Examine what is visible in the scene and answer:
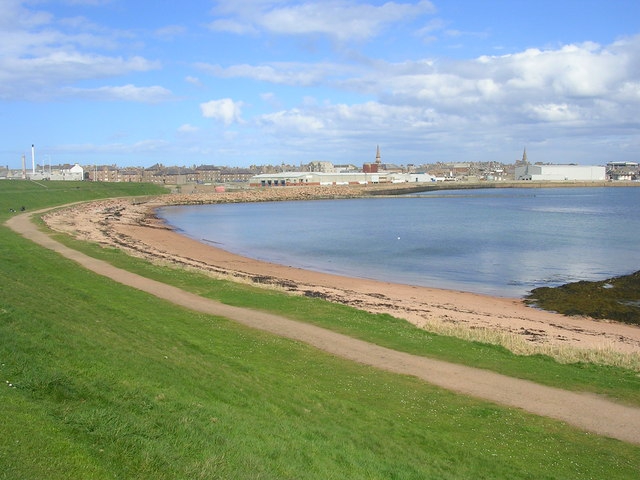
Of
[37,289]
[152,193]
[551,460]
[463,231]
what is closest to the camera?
[551,460]

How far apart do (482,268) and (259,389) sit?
102 feet

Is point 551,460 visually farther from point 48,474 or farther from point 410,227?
point 410,227

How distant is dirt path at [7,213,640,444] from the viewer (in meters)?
11.6

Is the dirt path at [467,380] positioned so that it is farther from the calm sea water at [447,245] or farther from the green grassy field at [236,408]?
the calm sea water at [447,245]

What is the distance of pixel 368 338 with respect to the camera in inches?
669

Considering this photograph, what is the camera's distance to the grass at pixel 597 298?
26.1m

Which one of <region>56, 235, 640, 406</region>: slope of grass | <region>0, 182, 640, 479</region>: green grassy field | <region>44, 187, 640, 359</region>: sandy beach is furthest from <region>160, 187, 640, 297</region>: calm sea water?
<region>0, 182, 640, 479</region>: green grassy field

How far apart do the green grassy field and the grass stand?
38.7 ft

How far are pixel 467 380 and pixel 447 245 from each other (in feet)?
131

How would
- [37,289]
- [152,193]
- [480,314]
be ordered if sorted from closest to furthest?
[37,289]
[480,314]
[152,193]

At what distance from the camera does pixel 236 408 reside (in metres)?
9.53

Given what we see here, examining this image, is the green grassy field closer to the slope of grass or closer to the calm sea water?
the slope of grass

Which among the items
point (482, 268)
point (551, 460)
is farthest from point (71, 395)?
point (482, 268)

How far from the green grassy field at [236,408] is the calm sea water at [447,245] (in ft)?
63.8
